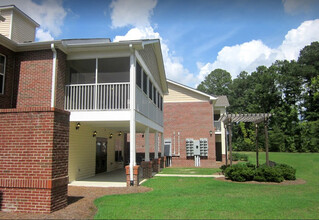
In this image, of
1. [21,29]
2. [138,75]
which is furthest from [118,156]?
[21,29]

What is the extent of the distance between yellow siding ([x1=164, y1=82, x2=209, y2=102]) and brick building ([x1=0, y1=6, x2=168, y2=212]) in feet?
16.5

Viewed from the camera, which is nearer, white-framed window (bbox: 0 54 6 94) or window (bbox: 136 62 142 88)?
white-framed window (bbox: 0 54 6 94)

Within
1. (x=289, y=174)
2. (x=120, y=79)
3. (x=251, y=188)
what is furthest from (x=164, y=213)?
(x=120, y=79)

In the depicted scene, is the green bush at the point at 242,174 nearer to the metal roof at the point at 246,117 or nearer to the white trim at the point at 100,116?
the metal roof at the point at 246,117

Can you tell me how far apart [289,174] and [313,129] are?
99.5 ft

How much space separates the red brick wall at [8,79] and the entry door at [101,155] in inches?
210

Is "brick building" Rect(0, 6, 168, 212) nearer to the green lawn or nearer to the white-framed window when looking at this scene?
the white-framed window

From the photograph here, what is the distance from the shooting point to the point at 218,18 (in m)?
8.96

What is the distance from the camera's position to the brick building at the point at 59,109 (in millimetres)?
6125

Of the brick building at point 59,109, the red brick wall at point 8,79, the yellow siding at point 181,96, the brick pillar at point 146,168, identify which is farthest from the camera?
the yellow siding at point 181,96

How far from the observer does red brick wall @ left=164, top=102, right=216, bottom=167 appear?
23266mm

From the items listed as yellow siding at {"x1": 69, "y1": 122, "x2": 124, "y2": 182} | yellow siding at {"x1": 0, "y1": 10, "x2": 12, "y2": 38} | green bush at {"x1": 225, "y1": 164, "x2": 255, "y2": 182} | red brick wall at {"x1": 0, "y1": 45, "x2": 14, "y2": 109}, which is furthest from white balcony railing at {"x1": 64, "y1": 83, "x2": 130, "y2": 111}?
green bush at {"x1": 225, "y1": 164, "x2": 255, "y2": 182}

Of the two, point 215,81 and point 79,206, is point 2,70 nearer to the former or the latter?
point 79,206

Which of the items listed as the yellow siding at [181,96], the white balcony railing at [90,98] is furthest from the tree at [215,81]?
the white balcony railing at [90,98]
